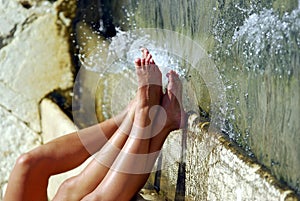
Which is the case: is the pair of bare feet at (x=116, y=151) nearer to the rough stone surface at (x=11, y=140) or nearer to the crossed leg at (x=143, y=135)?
the crossed leg at (x=143, y=135)

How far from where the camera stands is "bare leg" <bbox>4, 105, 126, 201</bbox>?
2779mm

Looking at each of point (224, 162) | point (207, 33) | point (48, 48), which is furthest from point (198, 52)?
point (48, 48)

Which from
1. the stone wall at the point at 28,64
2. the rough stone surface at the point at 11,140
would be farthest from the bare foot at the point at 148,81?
the rough stone surface at the point at 11,140

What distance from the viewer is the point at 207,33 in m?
2.56

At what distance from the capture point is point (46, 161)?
2.82 m

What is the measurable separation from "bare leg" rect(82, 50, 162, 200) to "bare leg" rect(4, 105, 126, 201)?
20 centimetres

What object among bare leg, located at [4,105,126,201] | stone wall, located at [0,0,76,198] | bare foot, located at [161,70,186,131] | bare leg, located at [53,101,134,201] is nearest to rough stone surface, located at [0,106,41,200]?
stone wall, located at [0,0,76,198]

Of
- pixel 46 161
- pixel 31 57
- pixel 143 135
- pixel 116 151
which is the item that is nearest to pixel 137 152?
pixel 143 135

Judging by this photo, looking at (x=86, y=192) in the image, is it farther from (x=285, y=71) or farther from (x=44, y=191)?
(x=285, y=71)

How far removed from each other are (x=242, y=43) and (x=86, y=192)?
2.78 ft

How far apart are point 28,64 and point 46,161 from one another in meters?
1.11

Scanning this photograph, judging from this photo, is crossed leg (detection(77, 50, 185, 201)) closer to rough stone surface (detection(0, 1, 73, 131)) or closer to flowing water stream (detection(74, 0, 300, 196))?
flowing water stream (detection(74, 0, 300, 196))

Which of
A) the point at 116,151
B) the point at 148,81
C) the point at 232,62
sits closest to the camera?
the point at 232,62

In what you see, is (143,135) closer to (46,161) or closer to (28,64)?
(46,161)
